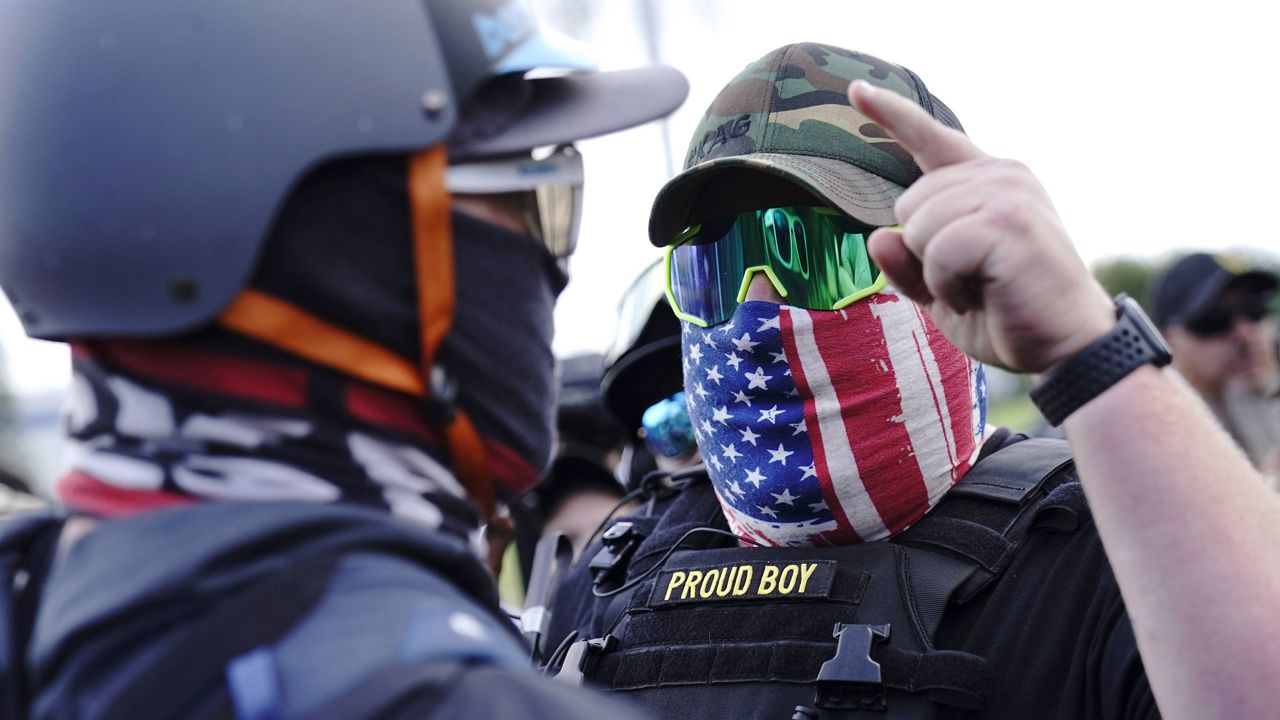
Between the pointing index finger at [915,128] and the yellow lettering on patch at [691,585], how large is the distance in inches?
45.9

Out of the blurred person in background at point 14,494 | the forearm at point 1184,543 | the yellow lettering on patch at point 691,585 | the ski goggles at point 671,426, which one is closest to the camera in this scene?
the forearm at point 1184,543

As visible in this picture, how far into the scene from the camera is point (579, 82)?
62.3 inches

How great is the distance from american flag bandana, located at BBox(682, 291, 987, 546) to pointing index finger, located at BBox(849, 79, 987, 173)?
756 millimetres

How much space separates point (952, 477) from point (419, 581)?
5.14 feet

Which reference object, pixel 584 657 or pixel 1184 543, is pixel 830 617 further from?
pixel 1184 543

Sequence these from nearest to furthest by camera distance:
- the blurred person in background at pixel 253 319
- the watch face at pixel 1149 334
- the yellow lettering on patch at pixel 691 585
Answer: the blurred person in background at pixel 253 319 → the watch face at pixel 1149 334 → the yellow lettering on patch at pixel 691 585

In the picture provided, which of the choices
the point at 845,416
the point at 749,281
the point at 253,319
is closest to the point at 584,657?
the point at 845,416

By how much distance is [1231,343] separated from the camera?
6.15 meters

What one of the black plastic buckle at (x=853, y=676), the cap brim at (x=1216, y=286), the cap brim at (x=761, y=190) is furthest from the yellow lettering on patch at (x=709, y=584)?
the cap brim at (x=1216, y=286)

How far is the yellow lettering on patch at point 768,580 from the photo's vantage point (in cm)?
246

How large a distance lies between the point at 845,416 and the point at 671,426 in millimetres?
1985

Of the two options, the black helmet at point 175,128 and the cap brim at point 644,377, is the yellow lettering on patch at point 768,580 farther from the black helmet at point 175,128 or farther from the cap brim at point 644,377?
the cap brim at point 644,377

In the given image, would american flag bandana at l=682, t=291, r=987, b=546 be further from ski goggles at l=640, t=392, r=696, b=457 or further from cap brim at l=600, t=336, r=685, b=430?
ski goggles at l=640, t=392, r=696, b=457

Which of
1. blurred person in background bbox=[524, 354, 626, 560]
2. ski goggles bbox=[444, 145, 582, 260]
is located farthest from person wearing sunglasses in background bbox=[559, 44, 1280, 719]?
blurred person in background bbox=[524, 354, 626, 560]
